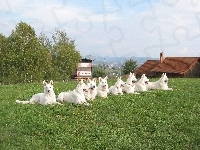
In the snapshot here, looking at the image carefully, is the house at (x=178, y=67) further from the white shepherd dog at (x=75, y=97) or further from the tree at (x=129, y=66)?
the white shepherd dog at (x=75, y=97)

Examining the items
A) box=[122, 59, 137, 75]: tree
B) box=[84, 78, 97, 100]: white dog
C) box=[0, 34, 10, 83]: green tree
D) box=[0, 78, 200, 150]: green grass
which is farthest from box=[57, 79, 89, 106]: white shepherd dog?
box=[122, 59, 137, 75]: tree

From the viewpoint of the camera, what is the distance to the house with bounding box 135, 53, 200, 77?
2259 inches

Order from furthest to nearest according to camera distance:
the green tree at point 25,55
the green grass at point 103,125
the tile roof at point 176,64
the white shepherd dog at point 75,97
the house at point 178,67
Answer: the green tree at point 25,55
the tile roof at point 176,64
the house at point 178,67
the white shepherd dog at point 75,97
the green grass at point 103,125

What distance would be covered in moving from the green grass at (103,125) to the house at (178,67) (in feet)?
136

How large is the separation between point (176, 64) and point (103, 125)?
4812 cm

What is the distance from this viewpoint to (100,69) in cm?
8888

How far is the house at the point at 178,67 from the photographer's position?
57375mm

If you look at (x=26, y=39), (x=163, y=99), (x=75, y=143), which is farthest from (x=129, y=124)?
(x=26, y=39)

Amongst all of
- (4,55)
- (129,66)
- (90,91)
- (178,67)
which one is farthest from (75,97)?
(129,66)

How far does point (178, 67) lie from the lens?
58469 mm

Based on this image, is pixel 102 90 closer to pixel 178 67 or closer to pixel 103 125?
pixel 103 125

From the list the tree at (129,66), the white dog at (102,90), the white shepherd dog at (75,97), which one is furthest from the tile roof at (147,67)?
the white shepherd dog at (75,97)

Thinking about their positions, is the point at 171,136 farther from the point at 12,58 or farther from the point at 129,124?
the point at 12,58

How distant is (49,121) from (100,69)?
249 ft
